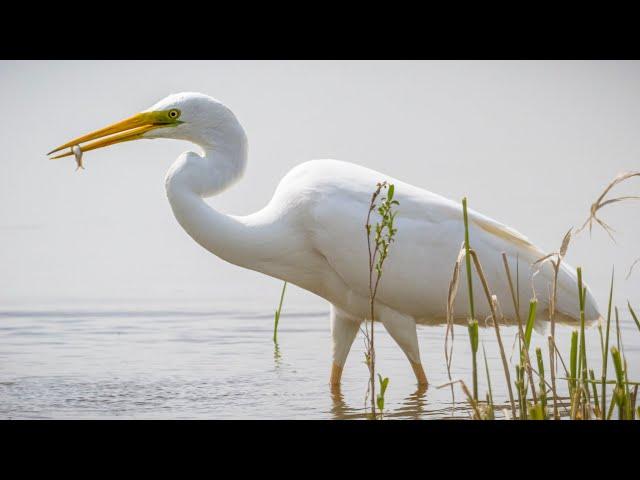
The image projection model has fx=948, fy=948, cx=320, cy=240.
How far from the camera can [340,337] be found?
17.8 ft

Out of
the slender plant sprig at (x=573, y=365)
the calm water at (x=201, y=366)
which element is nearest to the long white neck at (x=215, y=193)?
the calm water at (x=201, y=366)

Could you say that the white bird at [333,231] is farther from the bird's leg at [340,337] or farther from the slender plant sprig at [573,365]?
the slender plant sprig at [573,365]

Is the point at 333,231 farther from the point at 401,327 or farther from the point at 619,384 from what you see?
the point at 619,384

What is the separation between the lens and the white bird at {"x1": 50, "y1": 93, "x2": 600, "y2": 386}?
4.78 m

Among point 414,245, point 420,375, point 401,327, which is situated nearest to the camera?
point 414,245

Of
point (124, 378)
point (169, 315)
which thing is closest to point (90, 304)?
point (169, 315)

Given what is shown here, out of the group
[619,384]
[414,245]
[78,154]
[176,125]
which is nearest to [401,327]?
[414,245]

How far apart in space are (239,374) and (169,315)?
3.81 m

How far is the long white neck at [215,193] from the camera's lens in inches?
184

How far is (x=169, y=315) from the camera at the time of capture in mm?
9859

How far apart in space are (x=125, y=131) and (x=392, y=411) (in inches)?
78.9

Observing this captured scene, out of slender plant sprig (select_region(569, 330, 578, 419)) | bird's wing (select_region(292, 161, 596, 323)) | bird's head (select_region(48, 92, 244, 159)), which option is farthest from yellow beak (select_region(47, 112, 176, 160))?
slender plant sprig (select_region(569, 330, 578, 419))

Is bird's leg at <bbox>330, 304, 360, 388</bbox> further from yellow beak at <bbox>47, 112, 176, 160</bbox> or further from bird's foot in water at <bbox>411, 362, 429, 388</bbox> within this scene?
yellow beak at <bbox>47, 112, 176, 160</bbox>

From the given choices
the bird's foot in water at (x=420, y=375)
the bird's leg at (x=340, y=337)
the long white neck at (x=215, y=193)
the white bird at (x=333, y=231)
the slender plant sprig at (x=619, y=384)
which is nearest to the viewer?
the slender plant sprig at (x=619, y=384)
